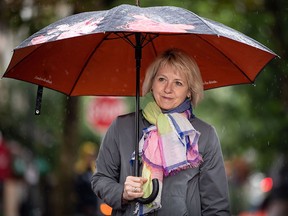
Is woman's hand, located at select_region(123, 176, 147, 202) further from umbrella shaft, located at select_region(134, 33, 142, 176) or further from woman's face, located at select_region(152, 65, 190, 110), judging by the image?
woman's face, located at select_region(152, 65, 190, 110)

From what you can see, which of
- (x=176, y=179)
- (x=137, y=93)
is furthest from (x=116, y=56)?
(x=176, y=179)

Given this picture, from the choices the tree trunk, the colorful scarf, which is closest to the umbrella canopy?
the colorful scarf

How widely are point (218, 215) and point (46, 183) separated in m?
25.4

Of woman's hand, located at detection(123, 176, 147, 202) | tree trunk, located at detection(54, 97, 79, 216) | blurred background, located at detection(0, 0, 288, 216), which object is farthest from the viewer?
tree trunk, located at detection(54, 97, 79, 216)

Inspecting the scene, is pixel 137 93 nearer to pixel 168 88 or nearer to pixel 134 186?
pixel 168 88

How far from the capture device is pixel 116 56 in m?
7.11

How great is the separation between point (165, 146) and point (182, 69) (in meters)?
0.52

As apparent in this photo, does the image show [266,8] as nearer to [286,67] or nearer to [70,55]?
[286,67]

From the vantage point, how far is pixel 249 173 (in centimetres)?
3294

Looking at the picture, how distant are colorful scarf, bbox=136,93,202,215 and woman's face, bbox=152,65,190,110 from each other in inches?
1.6

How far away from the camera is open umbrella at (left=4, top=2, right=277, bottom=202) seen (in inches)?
241

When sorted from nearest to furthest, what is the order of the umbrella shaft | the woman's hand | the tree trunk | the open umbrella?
the woman's hand → the umbrella shaft → the open umbrella → the tree trunk

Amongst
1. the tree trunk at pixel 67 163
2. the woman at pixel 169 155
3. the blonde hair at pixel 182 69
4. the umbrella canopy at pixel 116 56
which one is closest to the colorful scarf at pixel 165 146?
the woman at pixel 169 155

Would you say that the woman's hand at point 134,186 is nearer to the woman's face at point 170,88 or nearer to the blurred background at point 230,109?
the woman's face at point 170,88
